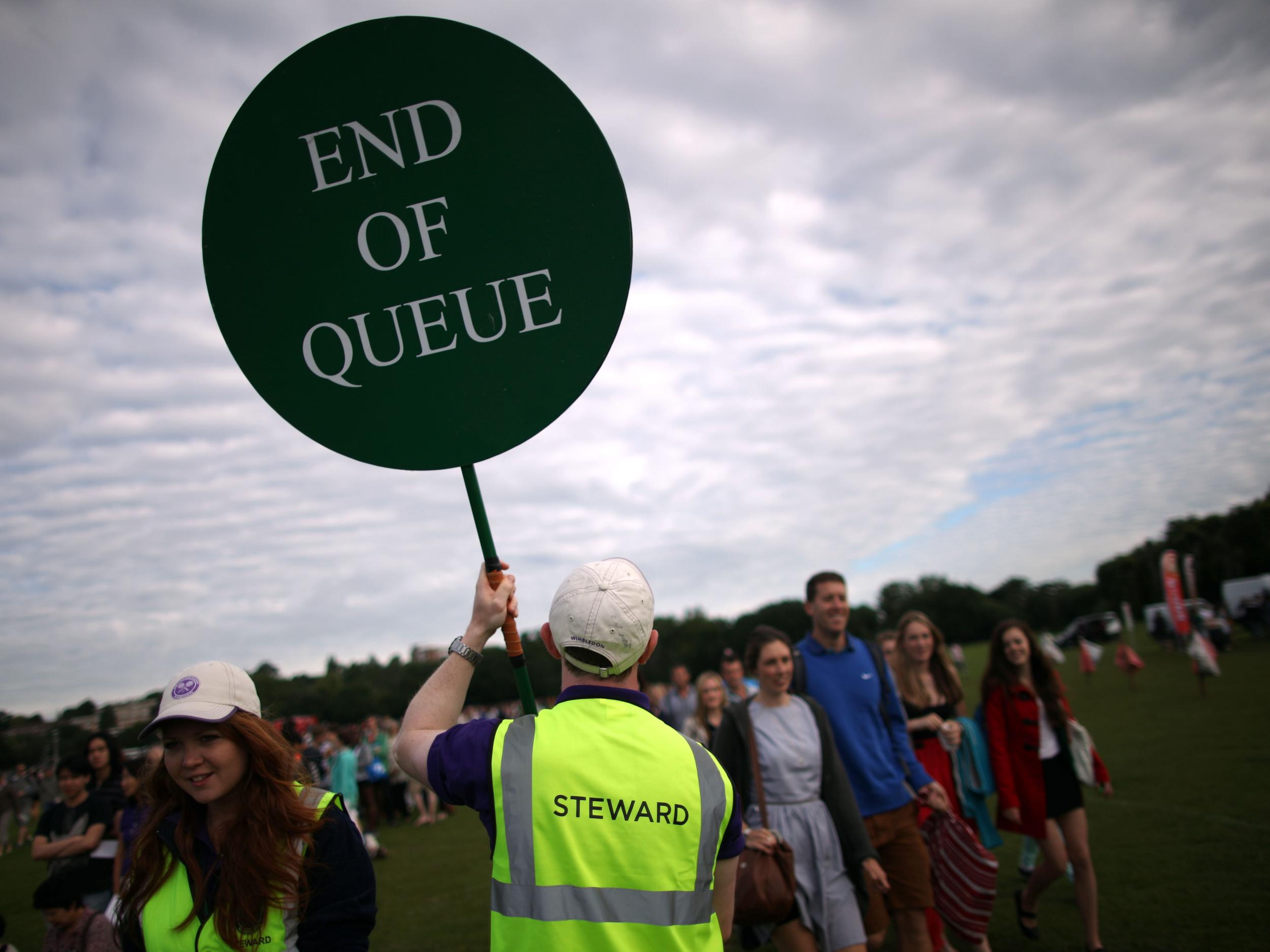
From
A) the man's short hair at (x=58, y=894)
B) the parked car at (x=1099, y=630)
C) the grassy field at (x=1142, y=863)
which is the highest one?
the man's short hair at (x=58, y=894)

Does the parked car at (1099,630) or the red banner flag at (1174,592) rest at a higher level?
the red banner flag at (1174,592)

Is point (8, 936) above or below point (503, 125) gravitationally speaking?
below

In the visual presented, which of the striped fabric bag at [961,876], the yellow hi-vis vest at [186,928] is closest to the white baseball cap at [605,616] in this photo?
the yellow hi-vis vest at [186,928]

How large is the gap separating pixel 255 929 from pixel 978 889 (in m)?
4.01

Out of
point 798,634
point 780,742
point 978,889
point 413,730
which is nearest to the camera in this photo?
point 413,730

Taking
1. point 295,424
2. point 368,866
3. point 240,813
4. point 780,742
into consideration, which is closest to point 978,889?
point 780,742

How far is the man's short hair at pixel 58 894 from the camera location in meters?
4.10

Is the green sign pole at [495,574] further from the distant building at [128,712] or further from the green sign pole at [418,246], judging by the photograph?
the distant building at [128,712]

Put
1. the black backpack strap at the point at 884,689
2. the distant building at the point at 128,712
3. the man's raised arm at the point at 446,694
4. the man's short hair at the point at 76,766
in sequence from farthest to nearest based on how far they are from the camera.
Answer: the distant building at the point at 128,712 < the man's short hair at the point at 76,766 < the black backpack strap at the point at 884,689 < the man's raised arm at the point at 446,694

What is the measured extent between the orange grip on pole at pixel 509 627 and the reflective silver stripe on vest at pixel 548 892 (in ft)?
0.57

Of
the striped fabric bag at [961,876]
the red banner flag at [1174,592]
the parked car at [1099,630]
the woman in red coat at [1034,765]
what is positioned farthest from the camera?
the parked car at [1099,630]

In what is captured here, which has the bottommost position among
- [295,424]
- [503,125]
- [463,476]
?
[463,476]

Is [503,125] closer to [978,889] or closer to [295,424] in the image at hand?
[295,424]

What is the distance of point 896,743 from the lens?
4.65 m
